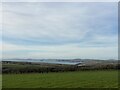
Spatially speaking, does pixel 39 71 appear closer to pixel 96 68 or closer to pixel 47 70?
pixel 47 70

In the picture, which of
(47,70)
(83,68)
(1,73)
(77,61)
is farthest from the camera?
(77,61)

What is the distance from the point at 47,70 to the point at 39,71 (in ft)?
11.2

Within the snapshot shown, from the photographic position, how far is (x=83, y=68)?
7800 centimetres

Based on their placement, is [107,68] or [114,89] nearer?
[114,89]

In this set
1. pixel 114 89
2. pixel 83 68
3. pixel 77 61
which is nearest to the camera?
pixel 114 89

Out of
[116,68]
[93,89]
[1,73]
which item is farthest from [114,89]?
[116,68]

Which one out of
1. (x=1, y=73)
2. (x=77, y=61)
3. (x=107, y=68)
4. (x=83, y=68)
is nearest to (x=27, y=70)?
(x=1, y=73)

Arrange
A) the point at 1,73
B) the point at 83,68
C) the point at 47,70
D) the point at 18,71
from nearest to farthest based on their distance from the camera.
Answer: the point at 1,73 → the point at 18,71 → the point at 47,70 → the point at 83,68

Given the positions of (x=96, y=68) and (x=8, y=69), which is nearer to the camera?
(x=8, y=69)

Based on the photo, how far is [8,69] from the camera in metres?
66.8

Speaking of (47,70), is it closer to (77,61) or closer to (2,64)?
(2,64)

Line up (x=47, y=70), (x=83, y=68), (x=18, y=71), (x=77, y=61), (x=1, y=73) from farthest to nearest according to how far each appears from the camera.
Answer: (x=77, y=61) < (x=83, y=68) < (x=47, y=70) < (x=18, y=71) < (x=1, y=73)

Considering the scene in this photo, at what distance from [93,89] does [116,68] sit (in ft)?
166

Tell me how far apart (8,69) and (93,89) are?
140ft
